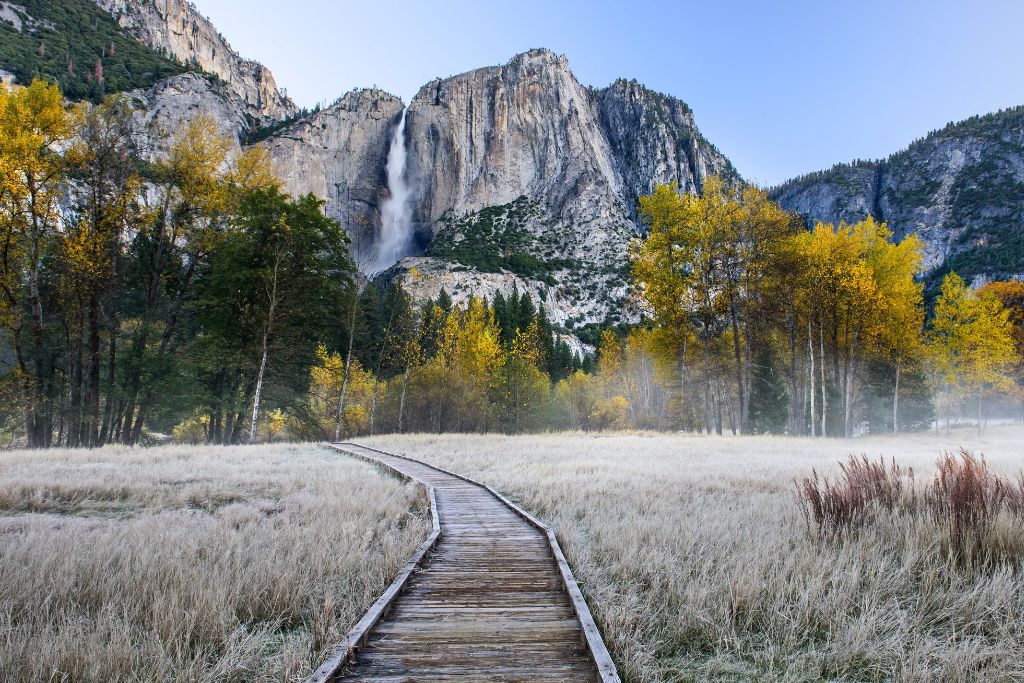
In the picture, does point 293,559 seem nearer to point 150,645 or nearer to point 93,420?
point 150,645

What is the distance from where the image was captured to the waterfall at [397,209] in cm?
15612

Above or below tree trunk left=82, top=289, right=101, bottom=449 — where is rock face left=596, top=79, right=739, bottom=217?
above

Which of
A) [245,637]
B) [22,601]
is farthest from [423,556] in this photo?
[22,601]

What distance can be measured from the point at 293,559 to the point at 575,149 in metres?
155

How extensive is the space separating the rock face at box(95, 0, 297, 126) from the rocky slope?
2946 cm

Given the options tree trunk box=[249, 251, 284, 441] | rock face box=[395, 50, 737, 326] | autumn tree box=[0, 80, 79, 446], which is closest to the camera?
autumn tree box=[0, 80, 79, 446]

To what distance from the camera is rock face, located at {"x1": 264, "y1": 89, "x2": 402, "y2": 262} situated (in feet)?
442

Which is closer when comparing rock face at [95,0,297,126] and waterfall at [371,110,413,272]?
rock face at [95,0,297,126]

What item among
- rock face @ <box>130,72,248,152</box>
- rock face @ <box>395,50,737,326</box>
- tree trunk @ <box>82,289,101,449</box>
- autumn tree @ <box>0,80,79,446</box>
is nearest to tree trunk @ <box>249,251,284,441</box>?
tree trunk @ <box>82,289,101,449</box>

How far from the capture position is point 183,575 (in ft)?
13.3

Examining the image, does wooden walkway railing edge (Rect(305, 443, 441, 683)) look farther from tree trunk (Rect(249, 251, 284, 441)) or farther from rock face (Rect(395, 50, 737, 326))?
rock face (Rect(395, 50, 737, 326))

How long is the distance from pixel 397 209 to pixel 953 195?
177 metres

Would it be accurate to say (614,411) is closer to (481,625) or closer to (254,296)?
(254,296)

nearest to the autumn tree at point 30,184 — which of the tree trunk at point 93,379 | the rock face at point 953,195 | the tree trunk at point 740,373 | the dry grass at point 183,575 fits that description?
the tree trunk at point 93,379
